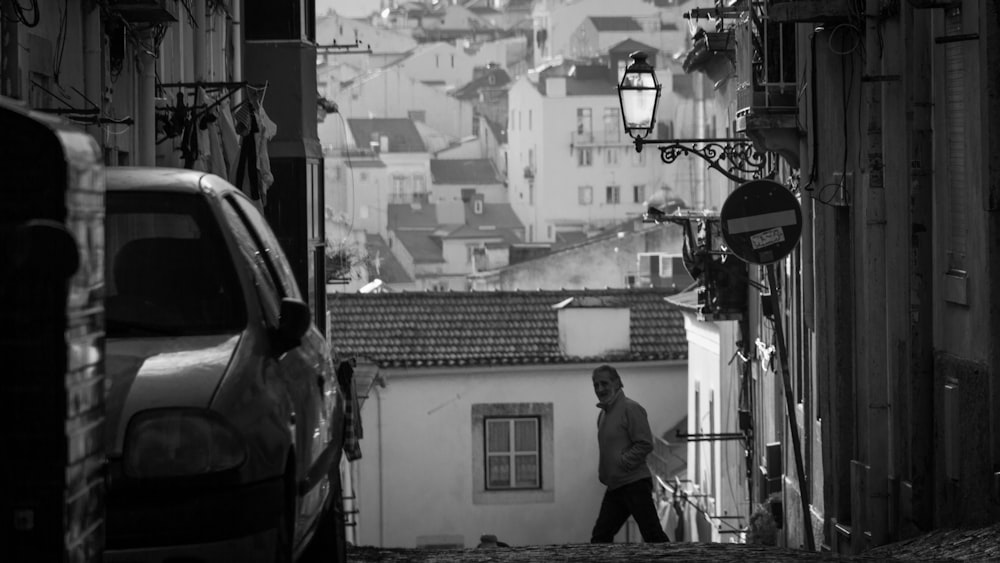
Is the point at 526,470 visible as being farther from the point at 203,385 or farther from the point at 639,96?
the point at 203,385

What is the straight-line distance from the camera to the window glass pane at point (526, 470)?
113ft

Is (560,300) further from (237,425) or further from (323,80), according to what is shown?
(323,80)

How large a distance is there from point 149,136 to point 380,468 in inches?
775

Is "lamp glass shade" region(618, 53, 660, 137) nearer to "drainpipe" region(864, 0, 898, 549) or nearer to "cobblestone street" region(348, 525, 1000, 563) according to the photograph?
"drainpipe" region(864, 0, 898, 549)

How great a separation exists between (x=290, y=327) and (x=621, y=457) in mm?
7931

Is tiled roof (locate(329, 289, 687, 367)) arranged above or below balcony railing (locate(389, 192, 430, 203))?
below

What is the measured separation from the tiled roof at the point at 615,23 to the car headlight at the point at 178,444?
120 metres

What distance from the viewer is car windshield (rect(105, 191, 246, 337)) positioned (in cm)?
604

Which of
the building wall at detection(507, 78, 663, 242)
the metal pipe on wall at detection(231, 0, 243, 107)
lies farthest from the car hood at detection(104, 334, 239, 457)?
the building wall at detection(507, 78, 663, 242)

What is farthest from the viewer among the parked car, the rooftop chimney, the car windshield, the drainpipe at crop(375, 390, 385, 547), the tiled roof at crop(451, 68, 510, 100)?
the tiled roof at crop(451, 68, 510, 100)

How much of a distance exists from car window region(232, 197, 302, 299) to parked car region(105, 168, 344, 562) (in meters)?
0.02

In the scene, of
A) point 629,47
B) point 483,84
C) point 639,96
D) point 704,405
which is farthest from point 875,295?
point 483,84

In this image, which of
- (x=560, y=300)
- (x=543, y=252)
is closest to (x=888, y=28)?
(x=560, y=300)

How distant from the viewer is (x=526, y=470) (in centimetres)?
3462
